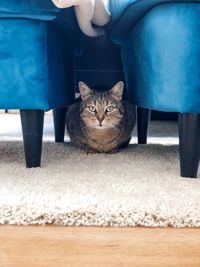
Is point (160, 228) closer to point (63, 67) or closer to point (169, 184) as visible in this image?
point (169, 184)

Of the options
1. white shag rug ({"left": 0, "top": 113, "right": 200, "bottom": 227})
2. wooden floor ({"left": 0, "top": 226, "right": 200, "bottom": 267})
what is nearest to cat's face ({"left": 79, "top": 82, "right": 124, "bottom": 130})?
white shag rug ({"left": 0, "top": 113, "right": 200, "bottom": 227})

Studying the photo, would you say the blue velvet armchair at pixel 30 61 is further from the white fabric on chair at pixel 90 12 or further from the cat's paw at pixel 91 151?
the cat's paw at pixel 91 151

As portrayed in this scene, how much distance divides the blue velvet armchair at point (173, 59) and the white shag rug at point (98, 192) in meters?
0.14

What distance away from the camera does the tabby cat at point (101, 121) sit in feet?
5.11

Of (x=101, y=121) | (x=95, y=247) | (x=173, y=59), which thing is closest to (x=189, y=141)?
(x=173, y=59)

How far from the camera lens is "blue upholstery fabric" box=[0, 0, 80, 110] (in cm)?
108

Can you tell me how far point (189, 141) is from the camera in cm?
108

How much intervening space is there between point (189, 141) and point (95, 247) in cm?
42

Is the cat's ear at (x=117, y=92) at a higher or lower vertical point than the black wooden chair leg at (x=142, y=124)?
higher

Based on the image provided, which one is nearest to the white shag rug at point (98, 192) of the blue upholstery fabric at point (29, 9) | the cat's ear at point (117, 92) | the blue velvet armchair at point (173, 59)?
the blue velvet armchair at point (173, 59)

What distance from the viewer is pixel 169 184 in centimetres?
105

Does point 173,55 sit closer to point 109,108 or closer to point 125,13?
point 125,13

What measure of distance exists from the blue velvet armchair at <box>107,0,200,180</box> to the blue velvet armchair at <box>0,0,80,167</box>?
25 cm

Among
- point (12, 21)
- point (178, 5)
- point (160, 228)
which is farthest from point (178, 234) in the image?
point (12, 21)
